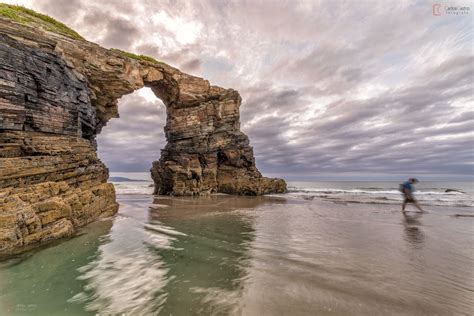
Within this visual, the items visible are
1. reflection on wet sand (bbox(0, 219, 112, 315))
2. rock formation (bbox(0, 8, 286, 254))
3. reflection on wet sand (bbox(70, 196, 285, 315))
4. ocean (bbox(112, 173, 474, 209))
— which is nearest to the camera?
reflection on wet sand (bbox(0, 219, 112, 315))

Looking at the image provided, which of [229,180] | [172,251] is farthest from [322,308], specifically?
[229,180]

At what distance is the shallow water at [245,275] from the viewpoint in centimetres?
425

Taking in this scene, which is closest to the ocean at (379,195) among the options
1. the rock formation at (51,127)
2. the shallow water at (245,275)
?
the shallow water at (245,275)

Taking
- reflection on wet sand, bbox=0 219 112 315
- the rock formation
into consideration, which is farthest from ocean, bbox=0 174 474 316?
the rock formation

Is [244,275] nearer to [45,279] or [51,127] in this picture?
[45,279]

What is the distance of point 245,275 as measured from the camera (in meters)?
5.67

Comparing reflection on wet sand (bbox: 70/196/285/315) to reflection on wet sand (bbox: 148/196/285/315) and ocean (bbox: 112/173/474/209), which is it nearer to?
reflection on wet sand (bbox: 148/196/285/315)

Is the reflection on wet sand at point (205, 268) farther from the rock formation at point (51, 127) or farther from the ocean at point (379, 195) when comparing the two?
the ocean at point (379, 195)

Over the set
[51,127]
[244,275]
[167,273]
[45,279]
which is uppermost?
[51,127]

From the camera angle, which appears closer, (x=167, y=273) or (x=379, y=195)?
(x=167, y=273)

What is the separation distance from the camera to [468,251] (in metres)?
7.52

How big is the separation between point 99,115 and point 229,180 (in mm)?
21157

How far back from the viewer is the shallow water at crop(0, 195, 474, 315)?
4246mm

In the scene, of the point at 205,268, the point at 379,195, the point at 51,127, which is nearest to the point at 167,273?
the point at 205,268
